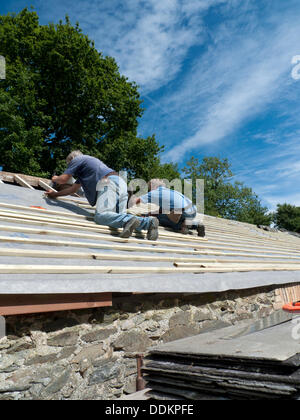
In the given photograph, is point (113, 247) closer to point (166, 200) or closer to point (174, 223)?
point (166, 200)

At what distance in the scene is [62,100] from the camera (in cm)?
1777

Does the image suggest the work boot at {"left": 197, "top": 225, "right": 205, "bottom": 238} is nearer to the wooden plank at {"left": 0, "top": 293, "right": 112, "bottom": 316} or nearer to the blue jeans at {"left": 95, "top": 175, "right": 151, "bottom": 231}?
the blue jeans at {"left": 95, "top": 175, "right": 151, "bottom": 231}

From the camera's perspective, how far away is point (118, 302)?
2.51m

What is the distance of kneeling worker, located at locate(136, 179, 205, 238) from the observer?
497cm

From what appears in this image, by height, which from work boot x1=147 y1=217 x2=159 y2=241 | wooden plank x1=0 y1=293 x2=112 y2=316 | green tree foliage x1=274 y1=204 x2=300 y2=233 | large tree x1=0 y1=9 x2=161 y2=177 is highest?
large tree x1=0 y1=9 x2=161 y2=177

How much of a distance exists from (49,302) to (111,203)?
6.92 feet

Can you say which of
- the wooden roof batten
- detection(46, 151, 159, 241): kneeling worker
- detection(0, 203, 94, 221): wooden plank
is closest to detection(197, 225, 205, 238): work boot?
the wooden roof batten

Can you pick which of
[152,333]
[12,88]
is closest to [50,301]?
[152,333]

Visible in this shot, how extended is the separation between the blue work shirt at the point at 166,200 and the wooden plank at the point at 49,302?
2.82 meters

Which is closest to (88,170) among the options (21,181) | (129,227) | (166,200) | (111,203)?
(111,203)

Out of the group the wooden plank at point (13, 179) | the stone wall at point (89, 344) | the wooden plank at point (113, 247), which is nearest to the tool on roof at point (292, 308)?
the wooden plank at point (113, 247)
